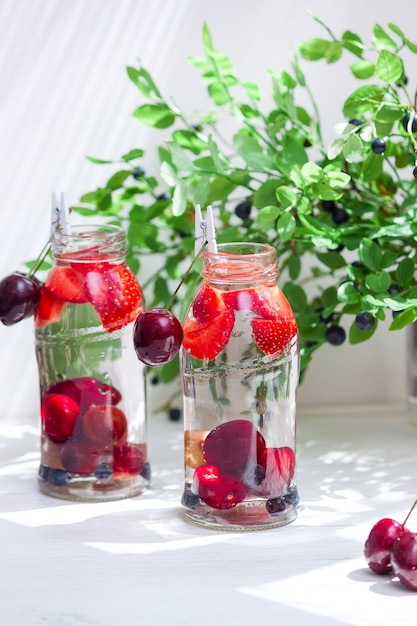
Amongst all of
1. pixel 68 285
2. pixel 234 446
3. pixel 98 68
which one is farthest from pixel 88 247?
pixel 98 68

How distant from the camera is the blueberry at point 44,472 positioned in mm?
1145

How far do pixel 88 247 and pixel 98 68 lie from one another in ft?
1.25

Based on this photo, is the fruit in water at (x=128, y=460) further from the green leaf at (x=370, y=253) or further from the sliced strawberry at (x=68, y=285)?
the green leaf at (x=370, y=253)

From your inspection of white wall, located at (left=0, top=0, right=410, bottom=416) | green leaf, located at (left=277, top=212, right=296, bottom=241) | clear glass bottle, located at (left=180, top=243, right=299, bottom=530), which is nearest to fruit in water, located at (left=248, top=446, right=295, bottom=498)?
clear glass bottle, located at (left=180, top=243, right=299, bottom=530)

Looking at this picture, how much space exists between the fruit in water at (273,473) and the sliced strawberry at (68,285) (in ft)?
0.80

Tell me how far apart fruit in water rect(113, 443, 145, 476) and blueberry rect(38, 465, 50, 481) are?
72 mm

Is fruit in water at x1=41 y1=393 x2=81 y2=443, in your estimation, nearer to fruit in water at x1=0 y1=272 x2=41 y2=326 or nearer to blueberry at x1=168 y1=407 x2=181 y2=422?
fruit in water at x1=0 y1=272 x2=41 y2=326

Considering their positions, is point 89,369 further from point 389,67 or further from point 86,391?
point 389,67

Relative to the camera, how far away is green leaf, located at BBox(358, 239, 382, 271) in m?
1.15

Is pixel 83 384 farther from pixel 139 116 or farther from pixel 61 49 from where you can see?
pixel 61 49

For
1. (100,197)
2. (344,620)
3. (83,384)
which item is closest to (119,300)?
(83,384)

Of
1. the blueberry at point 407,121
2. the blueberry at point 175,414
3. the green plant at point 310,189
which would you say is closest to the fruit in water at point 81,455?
the green plant at point 310,189

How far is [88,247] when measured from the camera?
111 cm

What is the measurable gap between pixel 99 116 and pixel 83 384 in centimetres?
44
